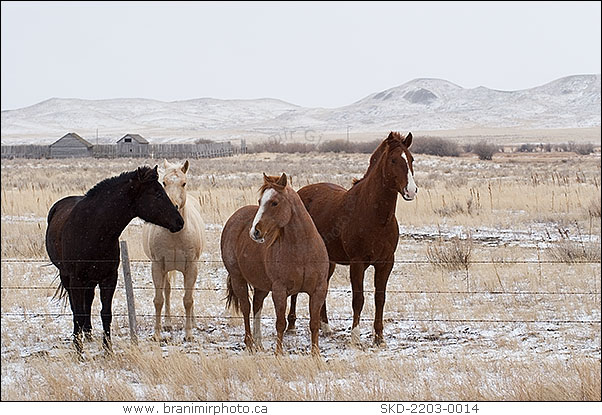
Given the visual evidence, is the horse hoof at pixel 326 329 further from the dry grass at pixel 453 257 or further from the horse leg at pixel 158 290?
the dry grass at pixel 453 257

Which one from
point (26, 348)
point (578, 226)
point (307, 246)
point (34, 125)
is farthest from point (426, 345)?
point (34, 125)

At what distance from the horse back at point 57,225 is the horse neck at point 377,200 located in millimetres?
3197

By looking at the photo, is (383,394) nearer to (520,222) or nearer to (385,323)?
(385,323)

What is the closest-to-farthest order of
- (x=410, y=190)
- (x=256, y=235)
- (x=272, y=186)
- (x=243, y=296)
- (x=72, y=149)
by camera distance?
(x=256, y=235) → (x=272, y=186) → (x=410, y=190) → (x=243, y=296) → (x=72, y=149)

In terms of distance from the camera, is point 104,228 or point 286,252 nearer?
point 286,252

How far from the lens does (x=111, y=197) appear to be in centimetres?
691

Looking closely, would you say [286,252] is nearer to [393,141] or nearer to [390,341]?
[393,141]

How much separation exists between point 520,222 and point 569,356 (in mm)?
8757

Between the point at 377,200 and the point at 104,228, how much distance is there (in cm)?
284

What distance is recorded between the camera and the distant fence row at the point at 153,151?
4550 cm

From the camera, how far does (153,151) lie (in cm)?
4425

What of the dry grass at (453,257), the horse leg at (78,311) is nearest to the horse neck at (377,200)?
the horse leg at (78,311)

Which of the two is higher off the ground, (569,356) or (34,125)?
(34,125)

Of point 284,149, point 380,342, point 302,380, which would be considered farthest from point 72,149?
point 302,380
